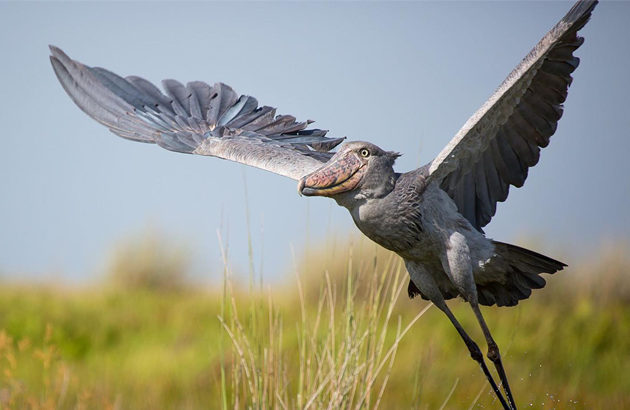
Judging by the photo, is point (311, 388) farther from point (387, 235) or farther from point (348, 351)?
point (387, 235)

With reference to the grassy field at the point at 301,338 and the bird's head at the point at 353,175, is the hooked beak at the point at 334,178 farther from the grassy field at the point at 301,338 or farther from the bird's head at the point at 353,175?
the grassy field at the point at 301,338

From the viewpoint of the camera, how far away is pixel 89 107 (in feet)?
17.3

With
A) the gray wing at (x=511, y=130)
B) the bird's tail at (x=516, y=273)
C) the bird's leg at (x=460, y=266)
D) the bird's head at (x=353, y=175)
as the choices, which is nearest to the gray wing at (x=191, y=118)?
the bird's head at (x=353, y=175)

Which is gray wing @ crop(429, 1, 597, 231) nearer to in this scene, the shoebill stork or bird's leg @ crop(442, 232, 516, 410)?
the shoebill stork

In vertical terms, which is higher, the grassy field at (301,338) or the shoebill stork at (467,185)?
the shoebill stork at (467,185)

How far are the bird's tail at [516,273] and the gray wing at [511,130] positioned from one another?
0.29 metres

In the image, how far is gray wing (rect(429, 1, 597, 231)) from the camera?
3.53 m

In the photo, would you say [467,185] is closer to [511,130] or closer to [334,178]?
[511,130]

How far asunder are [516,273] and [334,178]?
48.2 inches

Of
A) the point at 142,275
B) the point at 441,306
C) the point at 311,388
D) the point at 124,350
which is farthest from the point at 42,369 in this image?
the point at 441,306

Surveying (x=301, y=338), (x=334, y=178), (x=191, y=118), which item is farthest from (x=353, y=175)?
(x=301, y=338)

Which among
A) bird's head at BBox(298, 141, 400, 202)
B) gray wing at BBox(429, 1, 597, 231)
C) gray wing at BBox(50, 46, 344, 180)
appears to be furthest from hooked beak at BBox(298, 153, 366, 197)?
gray wing at BBox(50, 46, 344, 180)

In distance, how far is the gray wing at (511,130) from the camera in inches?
139

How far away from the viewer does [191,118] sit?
5.57 meters
